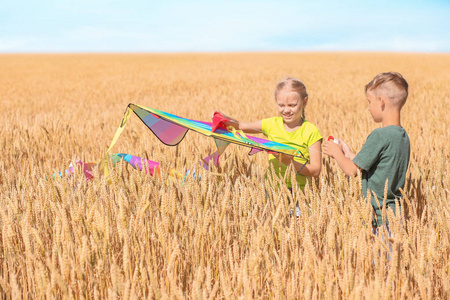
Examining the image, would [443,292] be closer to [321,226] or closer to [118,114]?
[321,226]

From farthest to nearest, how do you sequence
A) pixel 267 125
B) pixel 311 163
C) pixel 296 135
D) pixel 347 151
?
pixel 267 125
pixel 296 135
pixel 311 163
pixel 347 151

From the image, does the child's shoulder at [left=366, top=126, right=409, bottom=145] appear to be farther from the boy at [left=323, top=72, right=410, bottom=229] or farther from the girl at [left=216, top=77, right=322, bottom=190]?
the girl at [left=216, top=77, right=322, bottom=190]

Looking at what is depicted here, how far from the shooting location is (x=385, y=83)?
1.70m

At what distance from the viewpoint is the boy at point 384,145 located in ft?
5.54

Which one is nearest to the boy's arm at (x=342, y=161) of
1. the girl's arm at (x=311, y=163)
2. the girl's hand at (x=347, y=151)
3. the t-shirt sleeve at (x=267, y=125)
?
the girl's hand at (x=347, y=151)

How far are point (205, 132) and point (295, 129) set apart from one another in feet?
1.75

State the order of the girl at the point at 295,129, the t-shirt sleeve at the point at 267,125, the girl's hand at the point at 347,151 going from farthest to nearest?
the t-shirt sleeve at the point at 267,125 → the girl at the point at 295,129 → the girl's hand at the point at 347,151

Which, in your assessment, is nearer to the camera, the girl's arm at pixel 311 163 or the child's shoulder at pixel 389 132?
the child's shoulder at pixel 389 132

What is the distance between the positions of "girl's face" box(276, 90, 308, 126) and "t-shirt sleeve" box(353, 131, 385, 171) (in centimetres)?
45

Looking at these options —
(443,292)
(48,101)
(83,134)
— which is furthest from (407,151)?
(48,101)

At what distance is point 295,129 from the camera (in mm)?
2135

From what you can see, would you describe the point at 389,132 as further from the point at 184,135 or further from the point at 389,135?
the point at 184,135

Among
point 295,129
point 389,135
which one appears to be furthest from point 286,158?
point 389,135

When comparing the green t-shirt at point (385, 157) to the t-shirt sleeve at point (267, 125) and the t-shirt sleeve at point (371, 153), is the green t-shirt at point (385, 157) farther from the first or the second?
the t-shirt sleeve at point (267, 125)
